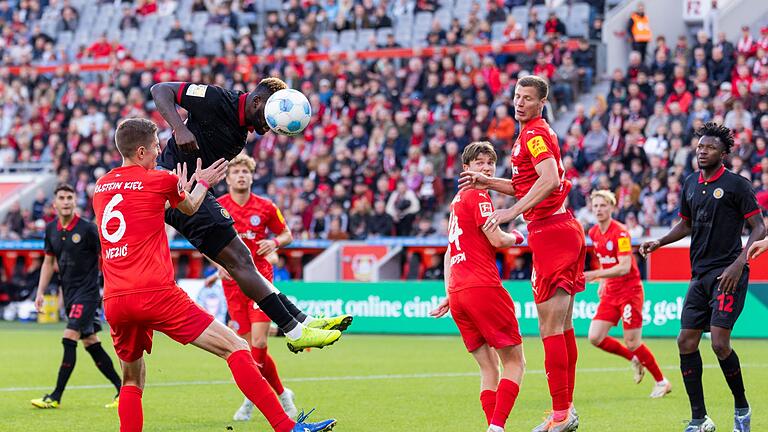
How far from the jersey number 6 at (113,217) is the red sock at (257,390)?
3.47 feet

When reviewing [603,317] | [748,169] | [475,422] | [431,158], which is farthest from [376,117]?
[475,422]

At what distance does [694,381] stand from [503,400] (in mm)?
1849

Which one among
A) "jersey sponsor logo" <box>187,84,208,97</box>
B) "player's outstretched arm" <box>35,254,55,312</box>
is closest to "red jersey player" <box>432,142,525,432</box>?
"jersey sponsor logo" <box>187,84,208,97</box>

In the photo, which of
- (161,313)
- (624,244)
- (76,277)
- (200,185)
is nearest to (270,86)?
(200,185)

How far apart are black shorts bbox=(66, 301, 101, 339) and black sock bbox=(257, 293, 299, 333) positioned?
3865 mm

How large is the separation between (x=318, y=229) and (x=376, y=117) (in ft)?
11.5

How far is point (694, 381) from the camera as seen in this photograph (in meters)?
9.51

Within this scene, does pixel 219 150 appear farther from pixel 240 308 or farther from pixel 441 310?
pixel 240 308

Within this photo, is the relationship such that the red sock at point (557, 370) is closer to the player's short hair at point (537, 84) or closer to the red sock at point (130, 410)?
the player's short hair at point (537, 84)

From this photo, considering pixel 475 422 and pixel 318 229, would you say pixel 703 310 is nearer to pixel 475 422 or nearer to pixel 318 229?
pixel 475 422

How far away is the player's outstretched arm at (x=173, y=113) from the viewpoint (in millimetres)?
8570

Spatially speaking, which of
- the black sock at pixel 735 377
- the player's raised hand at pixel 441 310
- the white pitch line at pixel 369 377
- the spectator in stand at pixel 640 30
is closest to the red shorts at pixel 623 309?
the white pitch line at pixel 369 377

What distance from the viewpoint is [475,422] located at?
10.5 meters

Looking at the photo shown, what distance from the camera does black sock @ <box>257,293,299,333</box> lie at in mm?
8695
